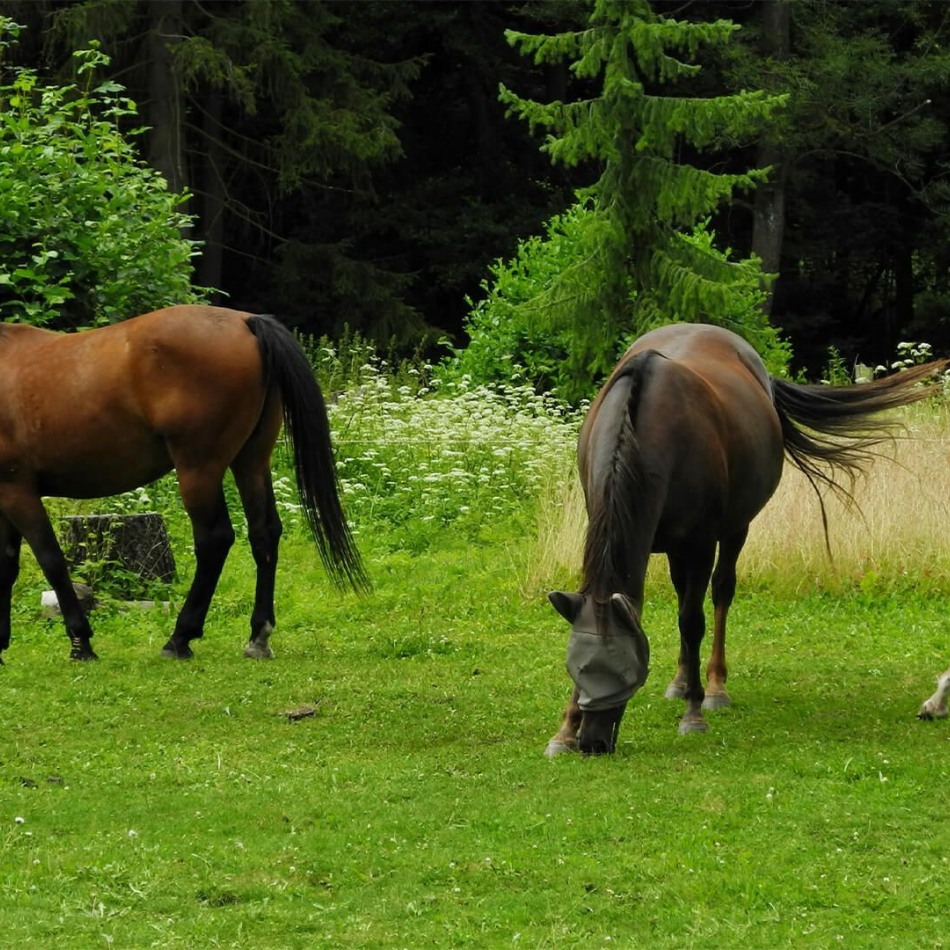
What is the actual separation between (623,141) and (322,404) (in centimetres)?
920

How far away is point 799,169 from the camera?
30031mm

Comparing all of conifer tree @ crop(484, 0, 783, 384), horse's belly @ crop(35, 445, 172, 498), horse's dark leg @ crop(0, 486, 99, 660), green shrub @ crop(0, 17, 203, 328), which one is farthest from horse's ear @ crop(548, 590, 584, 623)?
conifer tree @ crop(484, 0, 783, 384)

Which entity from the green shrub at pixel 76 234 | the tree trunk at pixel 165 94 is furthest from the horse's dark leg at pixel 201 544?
the tree trunk at pixel 165 94

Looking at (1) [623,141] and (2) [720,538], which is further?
(1) [623,141]

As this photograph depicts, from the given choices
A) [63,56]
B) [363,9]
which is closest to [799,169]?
[363,9]

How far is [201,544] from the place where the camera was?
8281mm

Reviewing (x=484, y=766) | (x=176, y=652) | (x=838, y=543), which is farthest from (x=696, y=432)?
(x=838, y=543)

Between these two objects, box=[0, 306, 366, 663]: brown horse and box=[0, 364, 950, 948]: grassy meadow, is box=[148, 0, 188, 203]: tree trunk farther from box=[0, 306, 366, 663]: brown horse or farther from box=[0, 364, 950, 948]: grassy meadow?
box=[0, 306, 366, 663]: brown horse

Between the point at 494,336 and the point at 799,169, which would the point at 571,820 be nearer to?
the point at 494,336

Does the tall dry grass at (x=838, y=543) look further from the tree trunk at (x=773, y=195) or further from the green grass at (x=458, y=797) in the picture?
the tree trunk at (x=773, y=195)

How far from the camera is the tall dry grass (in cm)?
1003

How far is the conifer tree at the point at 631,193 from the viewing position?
16.2 m

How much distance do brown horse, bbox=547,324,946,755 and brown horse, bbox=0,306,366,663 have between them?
196 cm

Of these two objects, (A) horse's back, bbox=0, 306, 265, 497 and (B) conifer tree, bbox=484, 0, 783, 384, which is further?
Result: (B) conifer tree, bbox=484, 0, 783, 384
